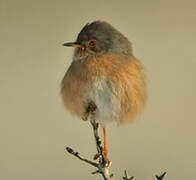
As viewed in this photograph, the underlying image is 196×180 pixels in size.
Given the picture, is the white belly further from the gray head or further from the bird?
the gray head

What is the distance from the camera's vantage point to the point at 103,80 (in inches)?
81.0

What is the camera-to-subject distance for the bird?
205cm

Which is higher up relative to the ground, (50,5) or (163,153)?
(50,5)

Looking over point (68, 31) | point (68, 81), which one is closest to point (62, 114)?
point (68, 31)

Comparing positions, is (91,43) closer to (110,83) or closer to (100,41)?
(100,41)

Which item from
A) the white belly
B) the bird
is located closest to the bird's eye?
the bird

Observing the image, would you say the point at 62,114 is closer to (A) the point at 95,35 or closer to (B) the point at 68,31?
(B) the point at 68,31

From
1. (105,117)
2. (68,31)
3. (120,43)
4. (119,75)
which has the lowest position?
(105,117)

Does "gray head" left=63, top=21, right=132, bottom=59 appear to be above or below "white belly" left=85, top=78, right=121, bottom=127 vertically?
above

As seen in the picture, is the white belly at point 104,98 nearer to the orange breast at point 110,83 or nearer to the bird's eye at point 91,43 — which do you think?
the orange breast at point 110,83

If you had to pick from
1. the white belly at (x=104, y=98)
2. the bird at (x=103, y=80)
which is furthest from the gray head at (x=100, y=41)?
the white belly at (x=104, y=98)

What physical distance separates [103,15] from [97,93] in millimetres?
1449

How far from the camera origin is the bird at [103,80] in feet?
6.73

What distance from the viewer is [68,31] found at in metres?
3.47
